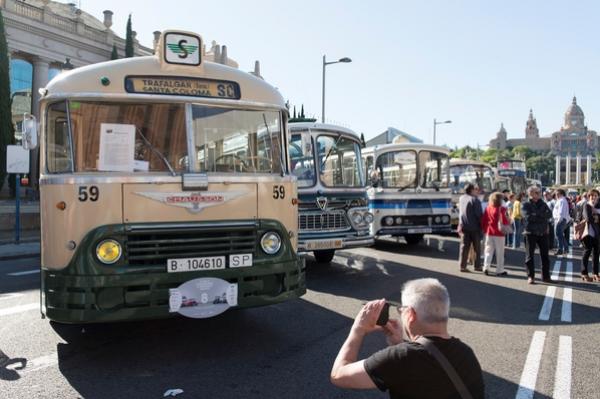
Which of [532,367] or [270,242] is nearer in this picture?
[532,367]

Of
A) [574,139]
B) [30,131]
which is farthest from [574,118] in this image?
[30,131]

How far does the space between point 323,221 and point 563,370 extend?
5.49 meters

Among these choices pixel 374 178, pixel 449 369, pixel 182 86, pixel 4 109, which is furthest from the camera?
pixel 4 109

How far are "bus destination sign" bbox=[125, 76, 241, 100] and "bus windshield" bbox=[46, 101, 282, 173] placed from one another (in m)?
0.13

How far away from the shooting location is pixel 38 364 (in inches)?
202

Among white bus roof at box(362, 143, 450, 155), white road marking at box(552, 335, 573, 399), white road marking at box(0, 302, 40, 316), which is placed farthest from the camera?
white bus roof at box(362, 143, 450, 155)

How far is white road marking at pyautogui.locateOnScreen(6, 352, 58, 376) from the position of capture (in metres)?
4.98

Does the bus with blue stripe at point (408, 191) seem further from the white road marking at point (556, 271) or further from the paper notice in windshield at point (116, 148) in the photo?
the paper notice in windshield at point (116, 148)

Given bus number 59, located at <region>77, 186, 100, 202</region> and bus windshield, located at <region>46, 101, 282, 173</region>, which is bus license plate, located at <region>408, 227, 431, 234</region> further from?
bus number 59, located at <region>77, 186, 100, 202</region>

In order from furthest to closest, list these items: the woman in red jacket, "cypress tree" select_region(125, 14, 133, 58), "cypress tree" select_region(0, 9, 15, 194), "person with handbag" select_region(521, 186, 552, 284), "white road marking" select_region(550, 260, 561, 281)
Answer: "cypress tree" select_region(125, 14, 133, 58), "cypress tree" select_region(0, 9, 15, 194), "white road marking" select_region(550, 260, 561, 281), the woman in red jacket, "person with handbag" select_region(521, 186, 552, 284)

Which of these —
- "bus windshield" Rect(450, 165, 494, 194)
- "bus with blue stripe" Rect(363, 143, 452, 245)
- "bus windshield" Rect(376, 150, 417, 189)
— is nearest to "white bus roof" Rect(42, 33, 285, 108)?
"bus with blue stripe" Rect(363, 143, 452, 245)

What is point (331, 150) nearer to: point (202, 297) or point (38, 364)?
point (202, 297)

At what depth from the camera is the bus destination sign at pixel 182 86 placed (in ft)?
17.5

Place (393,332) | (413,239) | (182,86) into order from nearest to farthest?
(393,332)
(182,86)
(413,239)
